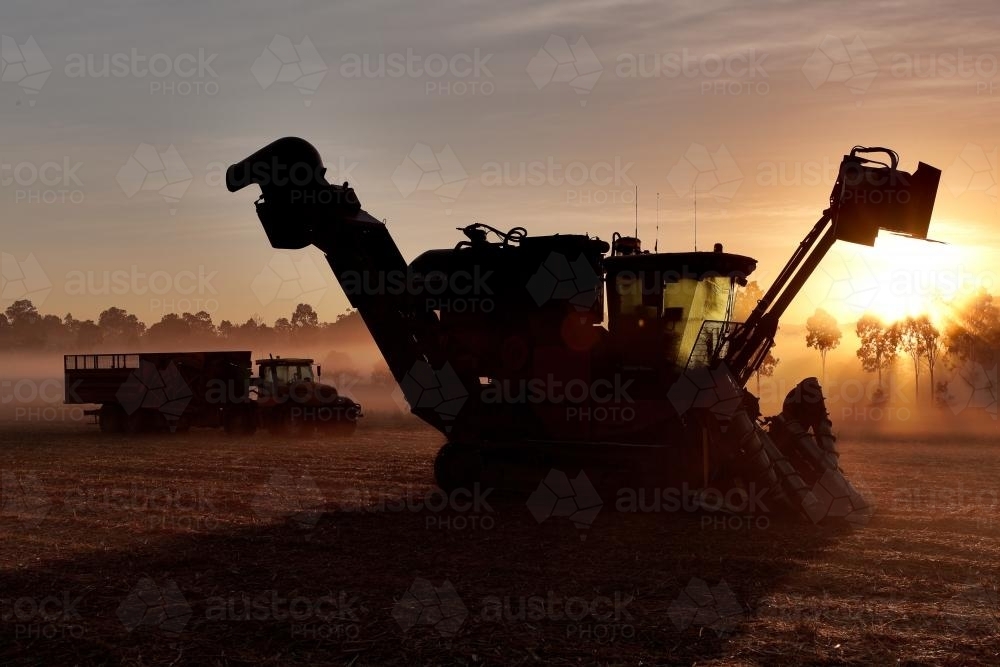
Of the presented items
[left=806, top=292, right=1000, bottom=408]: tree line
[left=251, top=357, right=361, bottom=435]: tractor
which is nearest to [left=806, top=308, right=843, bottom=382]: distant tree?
[left=806, top=292, right=1000, bottom=408]: tree line

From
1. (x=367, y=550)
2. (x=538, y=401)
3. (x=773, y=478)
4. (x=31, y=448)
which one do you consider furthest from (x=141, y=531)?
(x=31, y=448)

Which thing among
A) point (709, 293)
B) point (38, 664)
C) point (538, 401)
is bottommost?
point (38, 664)

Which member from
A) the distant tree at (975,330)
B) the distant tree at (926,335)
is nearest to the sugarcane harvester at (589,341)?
the distant tree at (926,335)

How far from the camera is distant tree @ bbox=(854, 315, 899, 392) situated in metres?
92.2

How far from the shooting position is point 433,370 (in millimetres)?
17672

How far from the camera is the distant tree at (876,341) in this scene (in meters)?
92.2

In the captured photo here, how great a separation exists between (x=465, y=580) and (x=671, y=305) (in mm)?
7155

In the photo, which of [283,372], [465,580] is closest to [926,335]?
[283,372]

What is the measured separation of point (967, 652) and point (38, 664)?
26.4 feet

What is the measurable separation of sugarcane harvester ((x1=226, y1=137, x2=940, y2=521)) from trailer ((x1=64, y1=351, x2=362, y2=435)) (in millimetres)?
16054

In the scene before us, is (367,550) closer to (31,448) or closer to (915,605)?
(915,605)

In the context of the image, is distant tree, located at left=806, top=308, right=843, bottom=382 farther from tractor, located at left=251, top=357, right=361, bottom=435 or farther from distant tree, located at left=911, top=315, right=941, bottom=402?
tractor, located at left=251, top=357, right=361, bottom=435

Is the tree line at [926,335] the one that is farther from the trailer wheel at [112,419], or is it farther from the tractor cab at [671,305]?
the tractor cab at [671,305]

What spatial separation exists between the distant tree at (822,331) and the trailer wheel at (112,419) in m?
71.5
